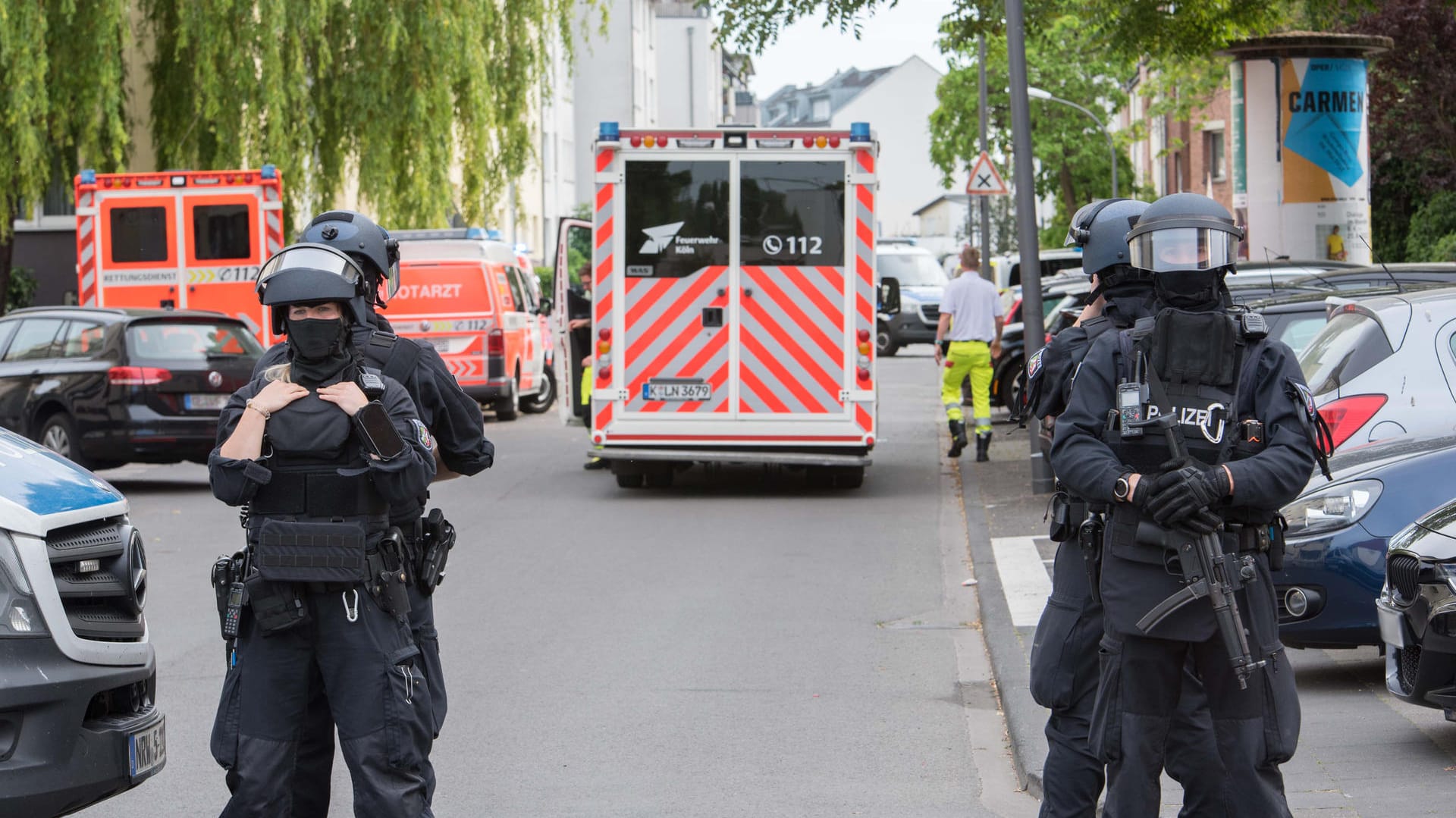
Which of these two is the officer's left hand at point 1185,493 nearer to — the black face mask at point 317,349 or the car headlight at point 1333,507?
the black face mask at point 317,349

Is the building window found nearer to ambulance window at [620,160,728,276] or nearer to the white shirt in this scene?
the white shirt

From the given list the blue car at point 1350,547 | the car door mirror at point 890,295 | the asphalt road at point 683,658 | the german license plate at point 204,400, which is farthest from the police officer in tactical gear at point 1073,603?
the german license plate at point 204,400

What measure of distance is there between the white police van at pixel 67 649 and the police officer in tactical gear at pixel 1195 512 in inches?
97.0

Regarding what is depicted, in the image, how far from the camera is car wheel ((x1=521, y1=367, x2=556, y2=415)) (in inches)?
989

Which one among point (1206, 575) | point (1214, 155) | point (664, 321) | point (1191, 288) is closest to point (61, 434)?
point (664, 321)

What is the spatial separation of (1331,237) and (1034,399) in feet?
52.3

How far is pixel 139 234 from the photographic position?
786 inches

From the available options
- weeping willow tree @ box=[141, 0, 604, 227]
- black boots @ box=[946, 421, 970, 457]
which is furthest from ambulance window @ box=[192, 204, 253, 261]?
black boots @ box=[946, 421, 970, 457]

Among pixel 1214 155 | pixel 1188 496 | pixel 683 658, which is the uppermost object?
pixel 1214 155

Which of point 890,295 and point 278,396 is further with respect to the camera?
point 890,295

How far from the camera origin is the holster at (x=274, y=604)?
14.1ft

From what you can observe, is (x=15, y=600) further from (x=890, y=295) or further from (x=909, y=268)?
(x=909, y=268)

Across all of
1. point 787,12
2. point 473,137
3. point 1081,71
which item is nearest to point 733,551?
point 787,12

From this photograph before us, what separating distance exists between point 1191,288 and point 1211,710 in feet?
3.39
